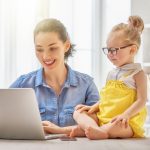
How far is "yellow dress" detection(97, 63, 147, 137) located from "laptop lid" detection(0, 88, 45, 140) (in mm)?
308

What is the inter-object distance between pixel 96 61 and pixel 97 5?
0.42 m

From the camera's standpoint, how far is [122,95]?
1.31 metres

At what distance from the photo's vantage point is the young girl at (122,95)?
124cm

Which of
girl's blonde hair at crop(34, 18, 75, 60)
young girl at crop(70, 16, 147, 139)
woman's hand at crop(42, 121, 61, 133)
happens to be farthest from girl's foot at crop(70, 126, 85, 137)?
girl's blonde hair at crop(34, 18, 75, 60)

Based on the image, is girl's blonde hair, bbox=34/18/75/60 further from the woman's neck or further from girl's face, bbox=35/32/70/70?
the woman's neck

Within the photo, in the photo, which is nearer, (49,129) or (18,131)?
(18,131)


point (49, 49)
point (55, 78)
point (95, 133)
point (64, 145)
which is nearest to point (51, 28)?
point (49, 49)

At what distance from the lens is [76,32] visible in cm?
262

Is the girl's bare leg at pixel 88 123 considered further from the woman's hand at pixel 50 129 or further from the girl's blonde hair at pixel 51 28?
the girl's blonde hair at pixel 51 28

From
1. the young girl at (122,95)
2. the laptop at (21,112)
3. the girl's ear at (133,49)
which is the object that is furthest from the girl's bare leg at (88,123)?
the girl's ear at (133,49)

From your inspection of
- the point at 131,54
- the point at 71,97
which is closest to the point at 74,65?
the point at 71,97

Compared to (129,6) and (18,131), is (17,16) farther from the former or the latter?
(18,131)

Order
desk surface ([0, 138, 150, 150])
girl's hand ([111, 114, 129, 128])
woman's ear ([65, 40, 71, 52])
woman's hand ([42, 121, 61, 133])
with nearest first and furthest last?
1. desk surface ([0, 138, 150, 150])
2. girl's hand ([111, 114, 129, 128])
3. woman's hand ([42, 121, 61, 133])
4. woman's ear ([65, 40, 71, 52])

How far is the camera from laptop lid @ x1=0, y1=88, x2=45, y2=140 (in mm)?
1085
